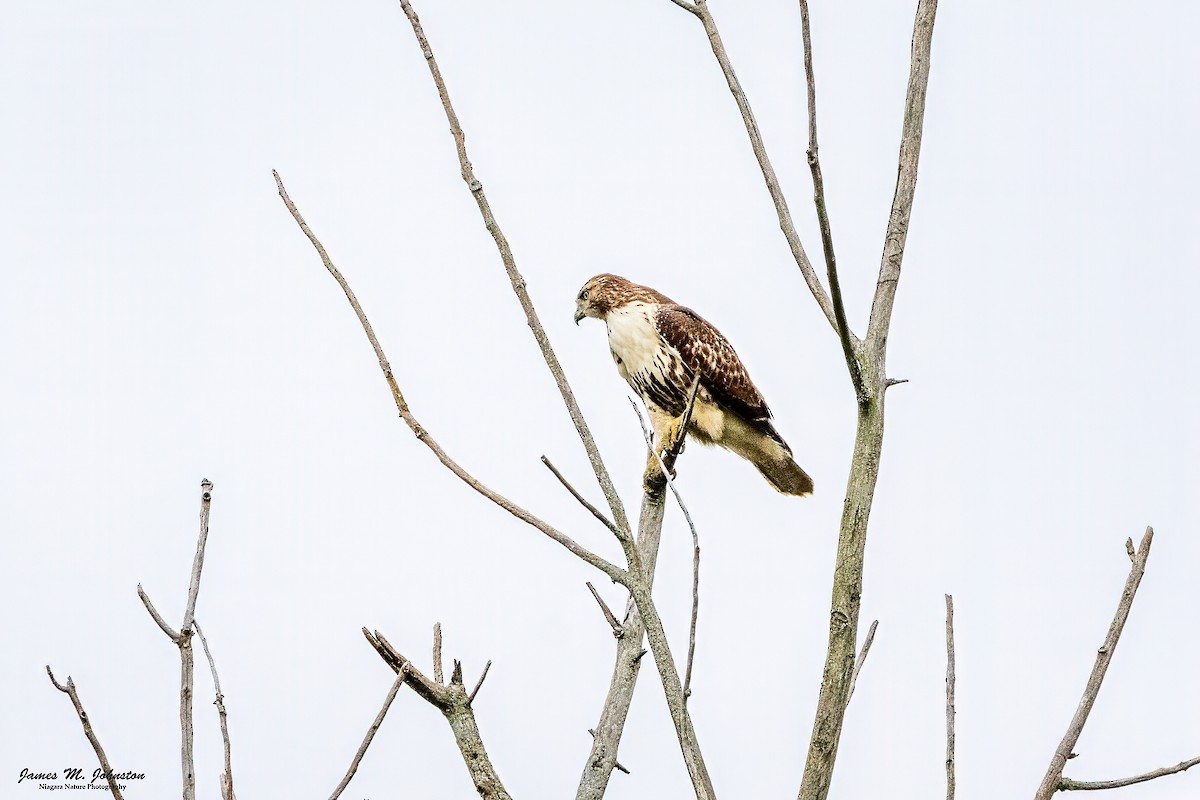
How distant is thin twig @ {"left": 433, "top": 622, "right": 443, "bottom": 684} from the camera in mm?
3023

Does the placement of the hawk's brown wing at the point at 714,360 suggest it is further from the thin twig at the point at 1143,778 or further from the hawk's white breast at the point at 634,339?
the thin twig at the point at 1143,778

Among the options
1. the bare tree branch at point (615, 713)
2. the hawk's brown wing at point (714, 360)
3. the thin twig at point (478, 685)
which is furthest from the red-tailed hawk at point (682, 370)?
the thin twig at point (478, 685)

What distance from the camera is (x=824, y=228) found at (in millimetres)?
2207

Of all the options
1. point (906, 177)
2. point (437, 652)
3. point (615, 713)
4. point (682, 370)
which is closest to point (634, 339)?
point (682, 370)

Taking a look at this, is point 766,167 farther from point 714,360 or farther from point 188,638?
point 714,360

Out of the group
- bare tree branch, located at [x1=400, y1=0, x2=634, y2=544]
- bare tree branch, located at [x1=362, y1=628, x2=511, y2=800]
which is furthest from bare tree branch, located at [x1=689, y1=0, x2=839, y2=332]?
bare tree branch, located at [x1=362, y1=628, x2=511, y2=800]

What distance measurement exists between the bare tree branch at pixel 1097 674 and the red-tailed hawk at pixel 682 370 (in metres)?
5.40

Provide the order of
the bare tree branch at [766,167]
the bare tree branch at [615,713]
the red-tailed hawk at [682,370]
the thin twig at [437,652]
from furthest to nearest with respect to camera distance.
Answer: the red-tailed hawk at [682,370]
the bare tree branch at [615,713]
the thin twig at [437,652]
the bare tree branch at [766,167]

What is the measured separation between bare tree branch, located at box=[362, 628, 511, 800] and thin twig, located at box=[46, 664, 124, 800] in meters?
0.58

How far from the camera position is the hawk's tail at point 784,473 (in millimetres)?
8938

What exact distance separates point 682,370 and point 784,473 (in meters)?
1.26

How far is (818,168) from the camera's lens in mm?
2211

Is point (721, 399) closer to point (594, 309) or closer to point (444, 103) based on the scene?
point (594, 309)

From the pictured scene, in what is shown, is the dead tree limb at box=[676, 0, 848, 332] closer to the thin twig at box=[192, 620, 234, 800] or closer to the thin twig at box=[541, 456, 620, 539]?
the thin twig at box=[541, 456, 620, 539]
